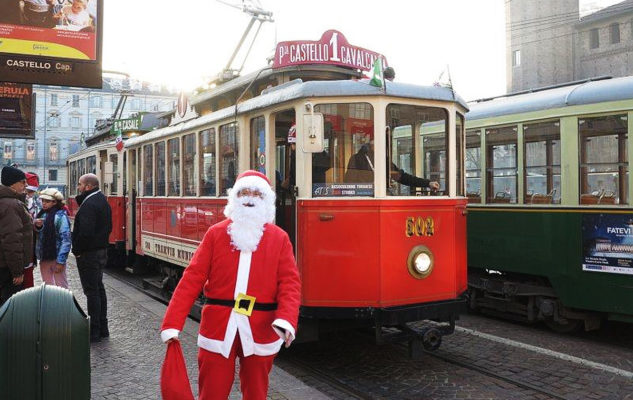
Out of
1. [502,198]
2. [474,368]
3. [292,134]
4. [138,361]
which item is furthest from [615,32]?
[138,361]

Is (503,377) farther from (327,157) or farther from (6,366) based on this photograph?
(6,366)

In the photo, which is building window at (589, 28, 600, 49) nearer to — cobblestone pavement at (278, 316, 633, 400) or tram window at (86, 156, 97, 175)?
tram window at (86, 156, 97, 175)

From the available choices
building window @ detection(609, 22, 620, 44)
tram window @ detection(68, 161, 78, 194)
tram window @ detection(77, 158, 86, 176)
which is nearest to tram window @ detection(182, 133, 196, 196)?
tram window @ detection(77, 158, 86, 176)

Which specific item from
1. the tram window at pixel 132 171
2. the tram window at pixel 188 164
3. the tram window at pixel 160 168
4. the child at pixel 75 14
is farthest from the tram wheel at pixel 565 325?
the tram window at pixel 132 171

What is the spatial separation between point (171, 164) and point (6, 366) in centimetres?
623

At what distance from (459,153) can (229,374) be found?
3.96 meters

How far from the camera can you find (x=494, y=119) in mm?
8266

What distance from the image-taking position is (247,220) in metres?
3.39

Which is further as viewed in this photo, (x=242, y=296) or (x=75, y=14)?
(x=75, y=14)

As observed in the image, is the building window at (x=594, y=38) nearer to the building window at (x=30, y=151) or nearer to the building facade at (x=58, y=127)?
the building facade at (x=58, y=127)

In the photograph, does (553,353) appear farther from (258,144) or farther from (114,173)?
(114,173)

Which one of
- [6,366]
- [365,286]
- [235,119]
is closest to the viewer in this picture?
[6,366]

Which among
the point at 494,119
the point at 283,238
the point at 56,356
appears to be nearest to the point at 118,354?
the point at 56,356

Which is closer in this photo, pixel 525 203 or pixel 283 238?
pixel 283 238
